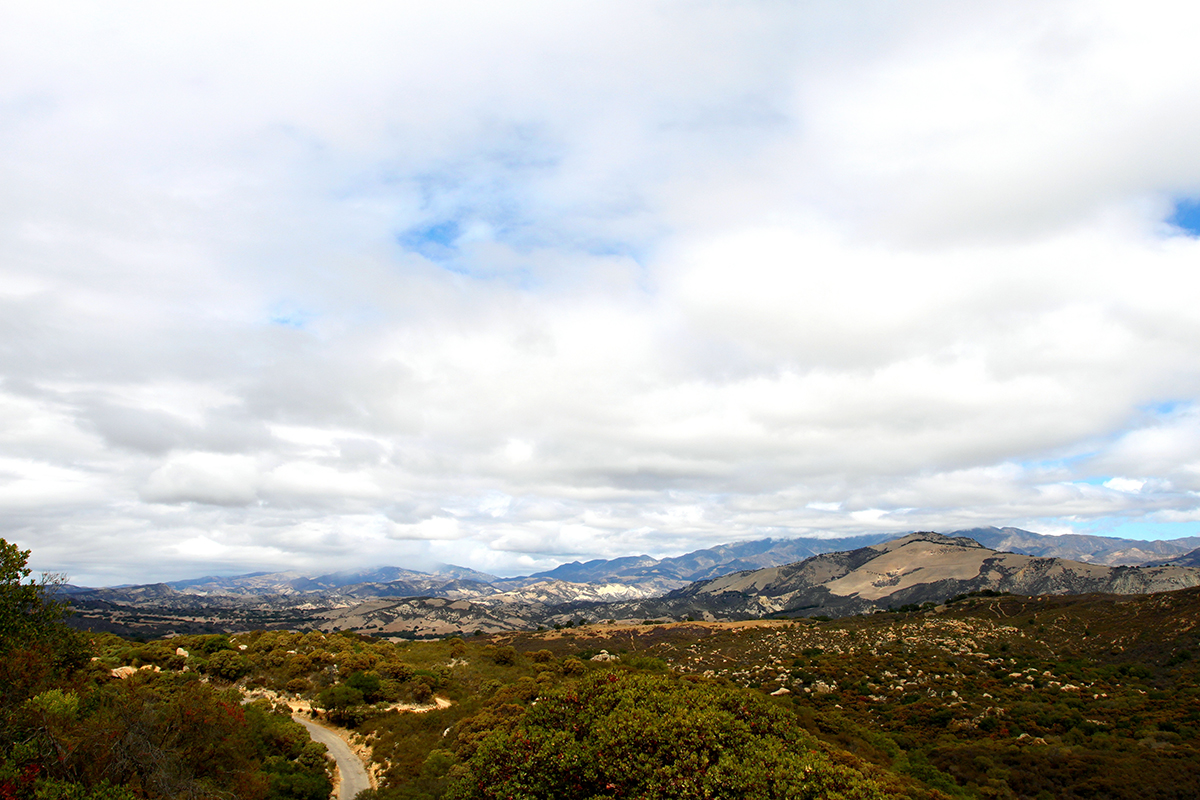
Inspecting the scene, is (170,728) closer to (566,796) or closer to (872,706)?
(566,796)

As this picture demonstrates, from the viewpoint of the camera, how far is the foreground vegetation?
51.2ft

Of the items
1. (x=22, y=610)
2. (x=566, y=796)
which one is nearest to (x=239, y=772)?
(x=22, y=610)

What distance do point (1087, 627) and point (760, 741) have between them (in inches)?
3175

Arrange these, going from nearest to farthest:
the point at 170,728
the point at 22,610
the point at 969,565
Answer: the point at 170,728 < the point at 22,610 < the point at 969,565

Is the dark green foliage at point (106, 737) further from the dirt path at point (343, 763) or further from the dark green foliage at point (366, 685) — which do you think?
the dark green foliage at point (366, 685)

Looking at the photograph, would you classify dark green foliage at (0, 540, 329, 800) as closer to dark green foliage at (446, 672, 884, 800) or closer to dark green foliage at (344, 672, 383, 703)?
dark green foliage at (446, 672, 884, 800)

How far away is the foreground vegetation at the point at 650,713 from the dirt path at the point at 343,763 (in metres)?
1.19

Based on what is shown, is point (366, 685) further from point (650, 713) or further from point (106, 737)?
point (650, 713)

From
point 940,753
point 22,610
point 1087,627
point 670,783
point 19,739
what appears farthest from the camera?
point 1087,627

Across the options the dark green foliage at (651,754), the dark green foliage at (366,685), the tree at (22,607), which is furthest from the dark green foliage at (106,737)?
the dark green foliage at (366,685)

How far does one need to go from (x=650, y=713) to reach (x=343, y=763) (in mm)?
29016

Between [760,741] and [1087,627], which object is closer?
[760,741]

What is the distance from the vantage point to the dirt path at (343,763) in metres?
31.3

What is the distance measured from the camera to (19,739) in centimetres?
1766
